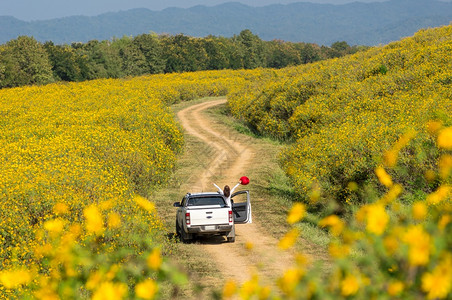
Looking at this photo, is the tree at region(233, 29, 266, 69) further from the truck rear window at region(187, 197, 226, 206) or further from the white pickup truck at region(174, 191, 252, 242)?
the white pickup truck at region(174, 191, 252, 242)

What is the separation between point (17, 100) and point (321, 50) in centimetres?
10457

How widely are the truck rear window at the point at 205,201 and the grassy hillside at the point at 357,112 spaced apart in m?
3.79

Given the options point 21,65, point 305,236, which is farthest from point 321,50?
point 305,236

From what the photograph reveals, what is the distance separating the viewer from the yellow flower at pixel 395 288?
251 cm

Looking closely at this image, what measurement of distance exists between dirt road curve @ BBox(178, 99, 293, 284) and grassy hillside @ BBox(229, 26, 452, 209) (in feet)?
8.86

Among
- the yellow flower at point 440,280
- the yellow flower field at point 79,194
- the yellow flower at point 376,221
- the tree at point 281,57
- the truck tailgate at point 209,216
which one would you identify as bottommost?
the truck tailgate at point 209,216

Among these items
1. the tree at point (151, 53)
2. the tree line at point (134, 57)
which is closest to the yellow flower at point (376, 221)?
the tree line at point (134, 57)

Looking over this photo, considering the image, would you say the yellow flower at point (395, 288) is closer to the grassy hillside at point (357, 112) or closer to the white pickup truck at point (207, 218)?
the grassy hillside at point (357, 112)

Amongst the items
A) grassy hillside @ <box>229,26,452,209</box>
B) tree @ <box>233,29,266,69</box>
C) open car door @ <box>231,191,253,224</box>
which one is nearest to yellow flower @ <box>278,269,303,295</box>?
grassy hillside @ <box>229,26,452,209</box>

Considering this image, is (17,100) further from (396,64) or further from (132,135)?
(396,64)

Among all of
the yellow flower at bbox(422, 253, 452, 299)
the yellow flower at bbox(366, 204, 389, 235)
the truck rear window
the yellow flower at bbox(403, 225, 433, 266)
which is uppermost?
the yellow flower at bbox(366, 204, 389, 235)

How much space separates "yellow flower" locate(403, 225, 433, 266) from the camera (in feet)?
7.70

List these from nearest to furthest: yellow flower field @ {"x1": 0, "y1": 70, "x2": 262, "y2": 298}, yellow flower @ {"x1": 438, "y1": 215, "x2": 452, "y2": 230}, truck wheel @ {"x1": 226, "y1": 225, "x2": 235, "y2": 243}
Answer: yellow flower @ {"x1": 438, "y1": 215, "x2": 452, "y2": 230}, yellow flower field @ {"x1": 0, "y1": 70, "x2": 262, "y2": 298}, truck wheel @ {"x1": 226, "y1": 225, "x2": 235, "y2": 243}

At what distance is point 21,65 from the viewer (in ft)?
238
